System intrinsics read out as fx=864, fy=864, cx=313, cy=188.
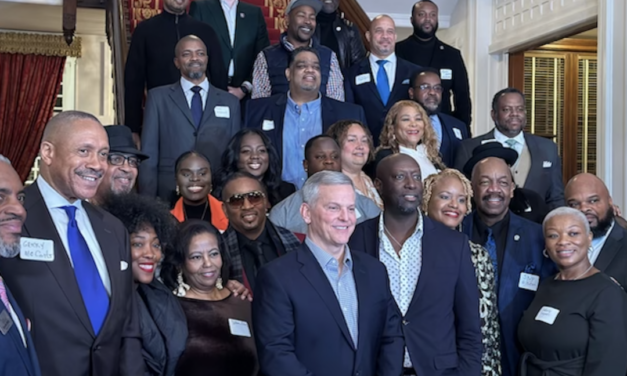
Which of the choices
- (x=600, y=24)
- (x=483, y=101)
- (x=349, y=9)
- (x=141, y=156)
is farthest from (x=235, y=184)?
(x=483, y=101)

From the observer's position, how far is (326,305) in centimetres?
301

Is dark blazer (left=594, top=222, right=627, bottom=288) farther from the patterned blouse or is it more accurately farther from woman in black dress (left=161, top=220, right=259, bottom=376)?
woman in black dress (left=161, top=220, right=259, bottom=376)

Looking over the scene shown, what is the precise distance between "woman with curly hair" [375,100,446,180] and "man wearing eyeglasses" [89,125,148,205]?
5.27 feet

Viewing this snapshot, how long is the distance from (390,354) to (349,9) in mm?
4768

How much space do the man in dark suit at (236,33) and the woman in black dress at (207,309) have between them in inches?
119

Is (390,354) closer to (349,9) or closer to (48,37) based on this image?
(349,9)

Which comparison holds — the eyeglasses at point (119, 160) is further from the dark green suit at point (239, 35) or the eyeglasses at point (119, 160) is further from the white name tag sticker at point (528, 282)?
the dark green suit at point (239, 35)

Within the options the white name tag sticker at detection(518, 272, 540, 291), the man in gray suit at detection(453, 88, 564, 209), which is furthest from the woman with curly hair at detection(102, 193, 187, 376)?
the man in gray suit at detection(453, 88, 564, 209)

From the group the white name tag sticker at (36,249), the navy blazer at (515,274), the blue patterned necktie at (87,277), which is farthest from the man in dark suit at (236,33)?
the white name tag sticker at (36,249)

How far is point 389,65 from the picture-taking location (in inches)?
242

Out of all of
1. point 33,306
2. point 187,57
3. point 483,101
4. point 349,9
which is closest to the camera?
point 33,306

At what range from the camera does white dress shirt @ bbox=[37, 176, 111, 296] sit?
2.84 metres

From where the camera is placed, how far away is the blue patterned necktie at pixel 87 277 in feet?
9.14

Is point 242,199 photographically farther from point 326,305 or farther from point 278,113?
point 278,113
